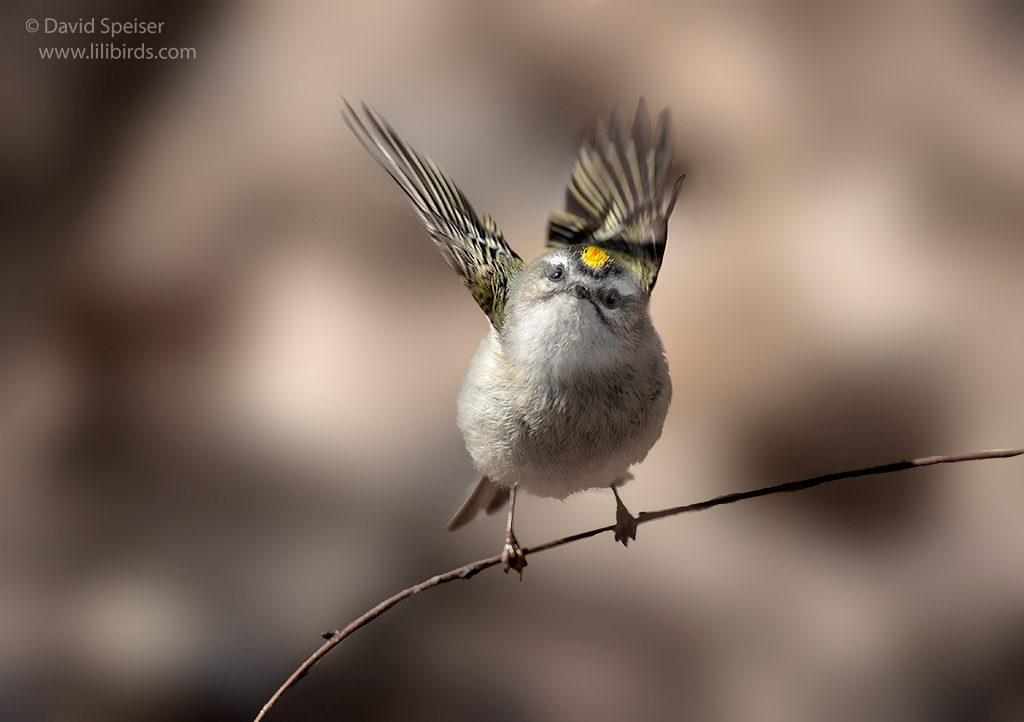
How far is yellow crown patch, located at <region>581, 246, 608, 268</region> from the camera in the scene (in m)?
0.76

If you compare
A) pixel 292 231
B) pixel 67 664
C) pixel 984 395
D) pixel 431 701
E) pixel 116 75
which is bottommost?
pixel 431 701

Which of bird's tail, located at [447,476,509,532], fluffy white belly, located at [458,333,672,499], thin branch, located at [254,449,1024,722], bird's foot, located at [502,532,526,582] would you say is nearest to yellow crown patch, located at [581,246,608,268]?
fluffy white belly, located at [458,333,672,499]

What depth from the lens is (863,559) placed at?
1694 millimetres

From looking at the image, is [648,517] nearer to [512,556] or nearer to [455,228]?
[512,556]

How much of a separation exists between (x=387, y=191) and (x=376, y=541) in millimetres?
855

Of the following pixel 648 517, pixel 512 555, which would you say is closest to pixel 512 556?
pixel 512 555

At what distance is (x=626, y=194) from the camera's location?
90 cm

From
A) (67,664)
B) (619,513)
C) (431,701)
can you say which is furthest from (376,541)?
(619,513)

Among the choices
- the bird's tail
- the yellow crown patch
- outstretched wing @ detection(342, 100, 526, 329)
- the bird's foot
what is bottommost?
the bird's foot

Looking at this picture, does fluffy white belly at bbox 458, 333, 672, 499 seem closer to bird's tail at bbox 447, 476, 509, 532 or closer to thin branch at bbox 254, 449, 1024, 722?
thin branch at bbox 254, 449, 1024, 722

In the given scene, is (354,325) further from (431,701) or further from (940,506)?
(940,506)

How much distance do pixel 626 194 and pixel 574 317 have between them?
0.66ft

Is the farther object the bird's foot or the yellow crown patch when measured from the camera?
the bird's foot

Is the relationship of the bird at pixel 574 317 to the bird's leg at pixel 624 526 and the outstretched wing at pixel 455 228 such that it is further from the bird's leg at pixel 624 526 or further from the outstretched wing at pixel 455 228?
the bird's leg at pixel 624 526
